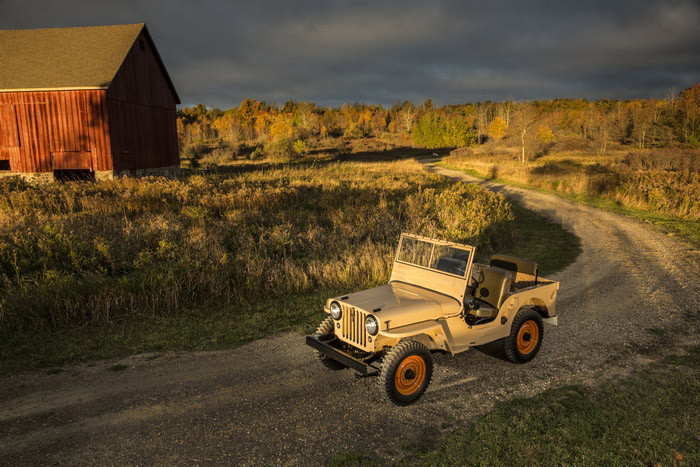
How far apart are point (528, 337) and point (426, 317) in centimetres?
242

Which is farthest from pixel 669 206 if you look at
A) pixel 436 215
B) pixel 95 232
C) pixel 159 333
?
pixel 95 232

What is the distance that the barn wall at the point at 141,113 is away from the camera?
85.1 feet

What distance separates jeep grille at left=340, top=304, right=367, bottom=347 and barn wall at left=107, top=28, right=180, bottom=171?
82.7 ft

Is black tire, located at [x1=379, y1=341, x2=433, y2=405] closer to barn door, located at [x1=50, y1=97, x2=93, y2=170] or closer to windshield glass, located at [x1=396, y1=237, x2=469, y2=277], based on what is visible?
windshield glass, located at [x1=396, y1=237, x2=469, y2=277]

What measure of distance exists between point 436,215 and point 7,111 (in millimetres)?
26389

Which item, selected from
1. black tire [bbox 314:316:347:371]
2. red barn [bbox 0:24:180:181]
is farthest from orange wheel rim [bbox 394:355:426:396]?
red barn [bbox 0:24:180:181]

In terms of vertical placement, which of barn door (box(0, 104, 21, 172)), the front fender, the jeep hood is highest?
barn door (box(0, 104, 21, 172))

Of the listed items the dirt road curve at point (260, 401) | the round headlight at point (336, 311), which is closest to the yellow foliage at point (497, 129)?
the dirt road curve at point (260, 401)

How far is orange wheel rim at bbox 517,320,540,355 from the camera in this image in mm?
6742

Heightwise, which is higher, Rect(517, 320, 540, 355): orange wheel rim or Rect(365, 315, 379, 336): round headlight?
Rect(365, 315, 379, 336): round headlight

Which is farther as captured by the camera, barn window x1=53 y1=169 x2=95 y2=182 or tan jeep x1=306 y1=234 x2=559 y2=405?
barn window x1=53 y1=169 x2=95 y2=182

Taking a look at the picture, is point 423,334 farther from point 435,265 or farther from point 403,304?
point 435,265

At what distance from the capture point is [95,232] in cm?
1300

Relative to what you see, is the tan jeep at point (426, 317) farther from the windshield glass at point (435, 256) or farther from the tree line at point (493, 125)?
the tree line at point (493, 125)
